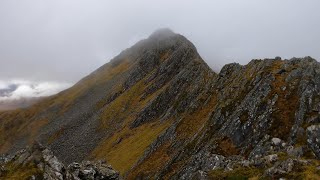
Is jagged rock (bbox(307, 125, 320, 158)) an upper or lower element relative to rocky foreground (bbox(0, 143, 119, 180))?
lower

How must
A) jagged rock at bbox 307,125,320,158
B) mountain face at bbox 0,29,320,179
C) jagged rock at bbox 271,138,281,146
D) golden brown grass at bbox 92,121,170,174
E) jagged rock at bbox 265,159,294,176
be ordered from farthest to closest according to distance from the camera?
golden brown grass at bbox 92,121,170,174
jagged rock at bbox 271,138,281,146
jagged rock at bbox 307,125,320,158
mountain face at bbox 0,29,320,179
jagged rock at bbox 265,159,294,176

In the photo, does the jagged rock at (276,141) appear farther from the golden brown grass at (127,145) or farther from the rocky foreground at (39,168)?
the golden brown grass at (127,145)

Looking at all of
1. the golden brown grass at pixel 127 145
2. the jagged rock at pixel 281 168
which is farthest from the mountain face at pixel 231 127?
the golden brown grass at pixel 127 145

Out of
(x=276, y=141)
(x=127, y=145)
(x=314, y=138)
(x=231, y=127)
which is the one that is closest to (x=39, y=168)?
(x=314, y=138)

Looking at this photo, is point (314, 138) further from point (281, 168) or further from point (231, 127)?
point (231, 127)

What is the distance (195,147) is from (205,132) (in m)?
3.98

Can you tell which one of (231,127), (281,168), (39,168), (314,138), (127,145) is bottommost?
(314,138)

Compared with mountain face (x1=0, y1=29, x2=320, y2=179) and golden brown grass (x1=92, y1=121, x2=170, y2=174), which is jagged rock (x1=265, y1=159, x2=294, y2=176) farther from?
golden brown grass (x1=92, y1=121, x2=170, y2=174)

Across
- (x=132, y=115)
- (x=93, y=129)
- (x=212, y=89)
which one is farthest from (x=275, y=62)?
(x=93, y=129)

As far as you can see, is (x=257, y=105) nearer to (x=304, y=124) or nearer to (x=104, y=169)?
(x=304, y=124)

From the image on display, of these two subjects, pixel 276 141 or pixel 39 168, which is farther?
pixel 276 141

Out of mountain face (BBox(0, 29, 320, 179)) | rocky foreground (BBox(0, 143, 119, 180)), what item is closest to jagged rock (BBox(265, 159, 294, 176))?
mountain face (BBox(0, 29, 320, 179))

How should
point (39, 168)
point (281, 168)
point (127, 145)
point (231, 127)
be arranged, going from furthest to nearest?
point (127, 145), point (231, 127), point (39, 168), point (281, 168)

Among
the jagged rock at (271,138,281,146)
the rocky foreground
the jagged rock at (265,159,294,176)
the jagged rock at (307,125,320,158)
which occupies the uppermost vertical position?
the rocky foreground
